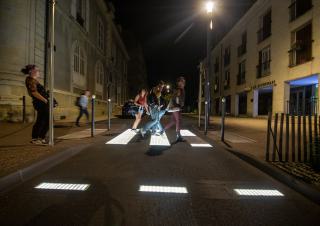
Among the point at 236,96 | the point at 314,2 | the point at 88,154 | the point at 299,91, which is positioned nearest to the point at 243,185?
the point at 88,154

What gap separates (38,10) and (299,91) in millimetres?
19501

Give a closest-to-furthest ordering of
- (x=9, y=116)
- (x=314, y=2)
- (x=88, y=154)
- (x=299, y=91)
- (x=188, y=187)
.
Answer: (x=188, y=187), (x=88, y=154), (x=9, y=116), (x=314, y=2), (x=299, y=91)

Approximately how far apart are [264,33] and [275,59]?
13.7 ft

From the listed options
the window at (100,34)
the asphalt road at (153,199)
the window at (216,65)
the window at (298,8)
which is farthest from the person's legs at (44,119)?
the window at (216,65)

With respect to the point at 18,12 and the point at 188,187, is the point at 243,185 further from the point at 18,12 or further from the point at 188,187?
the point at 18,12

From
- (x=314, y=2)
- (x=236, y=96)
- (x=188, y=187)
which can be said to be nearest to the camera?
(x=188, y=187)

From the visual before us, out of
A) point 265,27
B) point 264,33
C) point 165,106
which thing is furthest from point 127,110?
point 165,106

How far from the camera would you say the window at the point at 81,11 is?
21781mm

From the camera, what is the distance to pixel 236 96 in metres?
33.9

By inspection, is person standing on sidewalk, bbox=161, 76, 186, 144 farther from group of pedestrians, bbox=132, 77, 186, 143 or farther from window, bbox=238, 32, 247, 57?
window, bbox=238, 32, 247, 57

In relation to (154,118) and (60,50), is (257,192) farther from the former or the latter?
(60,50)

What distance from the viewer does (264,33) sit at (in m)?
25.7

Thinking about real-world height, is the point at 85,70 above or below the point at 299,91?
above

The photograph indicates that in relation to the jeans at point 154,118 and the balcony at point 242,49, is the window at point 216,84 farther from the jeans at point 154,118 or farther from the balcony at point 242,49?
the jeans at point 154,118
